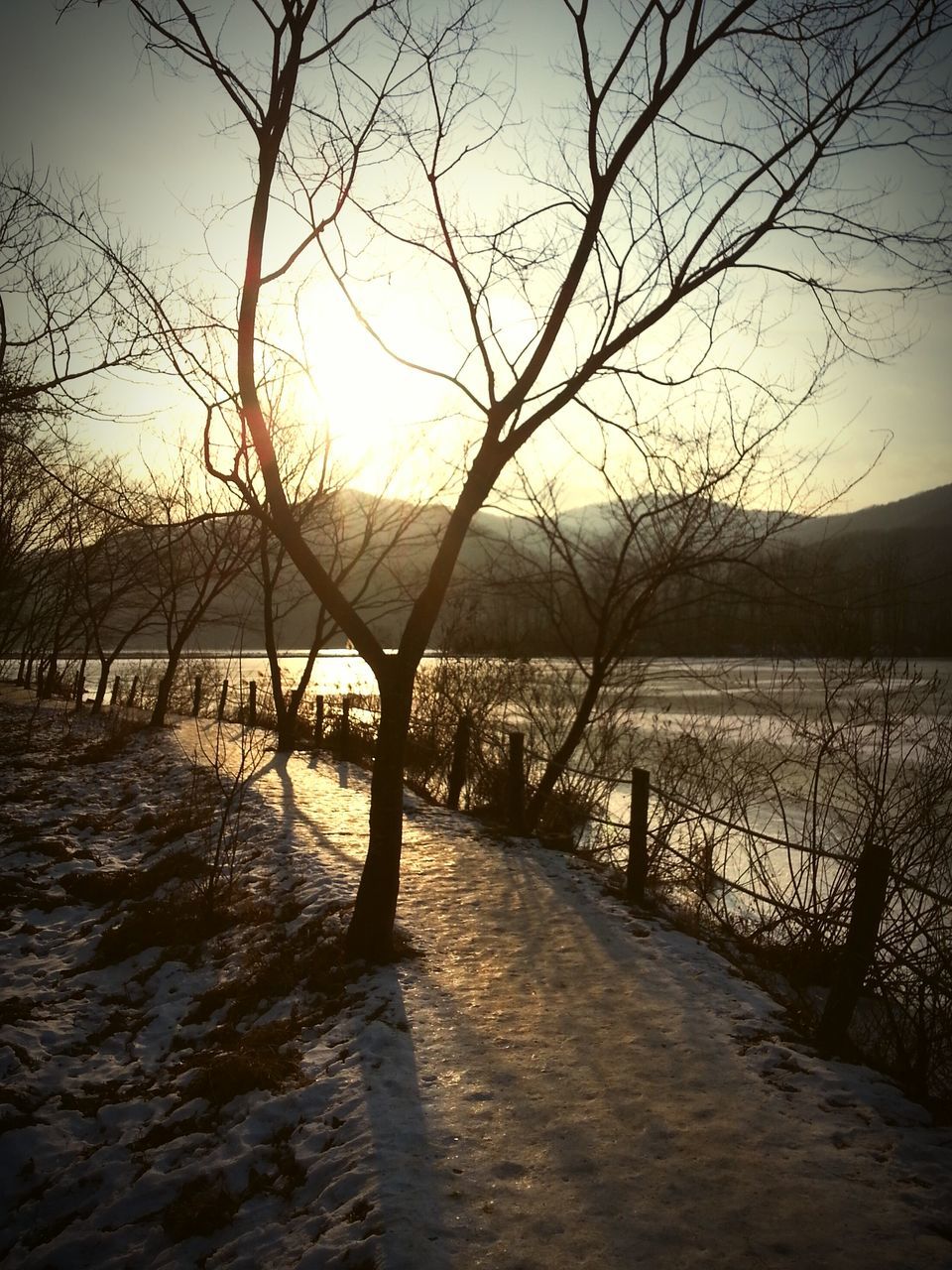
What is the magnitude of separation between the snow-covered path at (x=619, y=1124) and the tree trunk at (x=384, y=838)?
12.1 inches

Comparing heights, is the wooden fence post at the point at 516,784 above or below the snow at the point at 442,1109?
above

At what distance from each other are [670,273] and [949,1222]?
6397 mm

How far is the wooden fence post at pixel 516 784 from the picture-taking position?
9.43 m

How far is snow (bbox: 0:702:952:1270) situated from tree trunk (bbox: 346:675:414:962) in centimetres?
31

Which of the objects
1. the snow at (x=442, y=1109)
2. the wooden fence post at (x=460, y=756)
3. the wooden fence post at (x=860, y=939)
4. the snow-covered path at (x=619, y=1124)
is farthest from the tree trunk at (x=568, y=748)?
the wooden fence post at (x=860, y=939)

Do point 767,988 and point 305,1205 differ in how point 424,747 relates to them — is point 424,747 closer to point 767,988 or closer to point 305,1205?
point 767,988

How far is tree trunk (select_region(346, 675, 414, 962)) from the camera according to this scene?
5.30 meters

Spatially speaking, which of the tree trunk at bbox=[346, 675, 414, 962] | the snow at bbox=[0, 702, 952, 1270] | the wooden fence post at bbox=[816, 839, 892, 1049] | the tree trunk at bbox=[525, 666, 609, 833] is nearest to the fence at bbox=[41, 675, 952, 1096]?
the wooden fence post at bbox=[816, 839, 892, 1049]

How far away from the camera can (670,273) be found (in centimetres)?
622

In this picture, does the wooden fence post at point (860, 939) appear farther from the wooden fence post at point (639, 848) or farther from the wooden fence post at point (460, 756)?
the wooden fence post at point (460, 756)

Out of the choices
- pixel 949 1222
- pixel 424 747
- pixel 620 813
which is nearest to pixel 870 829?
pixel 949 1222

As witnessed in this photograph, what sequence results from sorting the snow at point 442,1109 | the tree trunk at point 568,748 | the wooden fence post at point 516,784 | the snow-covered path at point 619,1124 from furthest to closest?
the tree trunk at point 568,748 < the wooden fence post at point 516,784 < the snow at point 442,1109 < the snow-covered path at point 619,1124

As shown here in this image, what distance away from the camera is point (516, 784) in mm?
9516

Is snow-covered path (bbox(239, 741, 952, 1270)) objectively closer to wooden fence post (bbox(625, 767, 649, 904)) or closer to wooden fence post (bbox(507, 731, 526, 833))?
wooden fence post (bbox(625, 767, 649, 904))
